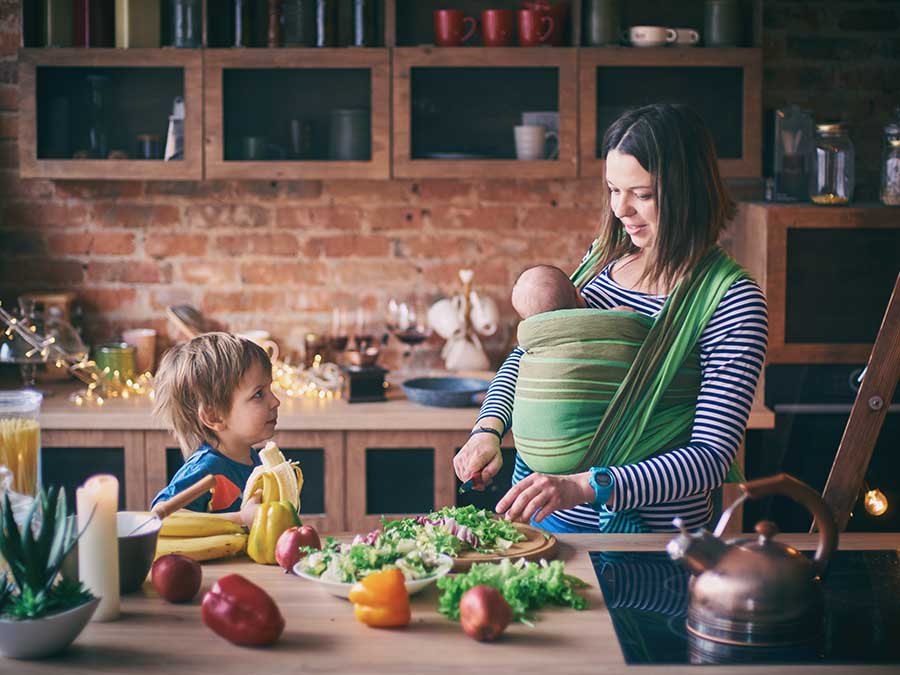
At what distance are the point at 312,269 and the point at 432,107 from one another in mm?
747

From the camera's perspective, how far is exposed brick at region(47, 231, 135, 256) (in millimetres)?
4148

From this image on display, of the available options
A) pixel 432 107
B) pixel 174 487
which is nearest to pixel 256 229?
pixel 432 107

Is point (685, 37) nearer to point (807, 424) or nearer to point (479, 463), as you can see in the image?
point (807, 424)

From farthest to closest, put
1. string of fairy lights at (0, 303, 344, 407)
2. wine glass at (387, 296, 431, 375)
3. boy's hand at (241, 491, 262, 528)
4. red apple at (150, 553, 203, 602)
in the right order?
wine glass at (387, 296, 431, 375) < string of fairy lights at (0, 303, 344, 407) < boy's hand at (241, 491, 262, 528) < red apple at (150, 553, 203, 602)

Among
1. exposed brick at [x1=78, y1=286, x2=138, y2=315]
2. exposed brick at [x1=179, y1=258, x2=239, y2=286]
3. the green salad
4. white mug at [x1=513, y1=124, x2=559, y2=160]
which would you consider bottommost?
the green salad

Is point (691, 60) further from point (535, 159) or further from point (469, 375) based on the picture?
point (469, 375)

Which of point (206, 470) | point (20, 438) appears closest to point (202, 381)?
point (206, 470)

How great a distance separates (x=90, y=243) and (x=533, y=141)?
1618 millimetres

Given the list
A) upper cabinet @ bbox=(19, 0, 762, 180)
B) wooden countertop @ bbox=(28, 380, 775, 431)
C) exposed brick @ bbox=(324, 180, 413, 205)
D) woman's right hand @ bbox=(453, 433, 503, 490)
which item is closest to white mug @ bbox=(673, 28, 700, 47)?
upper cabinet @ bbox=(19, 0, 762, 180)

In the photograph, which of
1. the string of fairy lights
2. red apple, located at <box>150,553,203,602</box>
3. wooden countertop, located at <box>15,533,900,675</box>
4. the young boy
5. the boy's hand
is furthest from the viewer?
the string of fairy lights

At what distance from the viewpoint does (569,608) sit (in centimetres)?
172

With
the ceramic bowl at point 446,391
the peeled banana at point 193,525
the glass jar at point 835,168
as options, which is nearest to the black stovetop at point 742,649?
the peeled banana at point 193,525

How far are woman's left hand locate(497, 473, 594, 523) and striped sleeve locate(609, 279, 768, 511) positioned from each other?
12 centimetres

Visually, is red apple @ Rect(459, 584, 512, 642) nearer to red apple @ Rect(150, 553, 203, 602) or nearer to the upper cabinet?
red apple @ Rect(150, 553, 203, 602)
